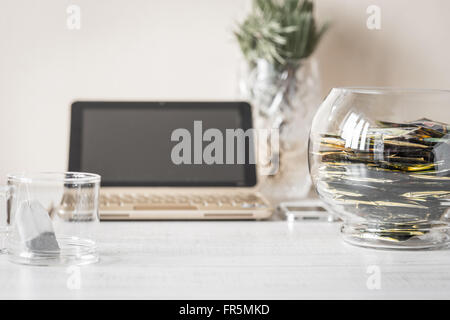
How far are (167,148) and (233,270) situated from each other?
0.46 meters

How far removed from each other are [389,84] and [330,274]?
0.78 meters

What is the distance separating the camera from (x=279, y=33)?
1108 mm

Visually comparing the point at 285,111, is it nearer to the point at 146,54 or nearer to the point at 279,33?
the point at 279,33

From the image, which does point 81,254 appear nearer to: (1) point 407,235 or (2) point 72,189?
(2) point 72,189

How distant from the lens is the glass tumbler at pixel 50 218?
2.01 ft

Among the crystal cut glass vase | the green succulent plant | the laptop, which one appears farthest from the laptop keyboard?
the green succulent plant

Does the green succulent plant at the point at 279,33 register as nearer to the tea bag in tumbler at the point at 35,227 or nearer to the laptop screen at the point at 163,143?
the laptop screen at the point at 163,143

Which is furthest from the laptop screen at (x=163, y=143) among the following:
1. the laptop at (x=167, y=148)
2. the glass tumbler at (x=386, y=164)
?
Result: the glass tumbler at (x=386, y=164)

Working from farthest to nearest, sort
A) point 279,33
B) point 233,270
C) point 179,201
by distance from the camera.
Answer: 1. point 279,33
2. point 179,201
3. point 233,270

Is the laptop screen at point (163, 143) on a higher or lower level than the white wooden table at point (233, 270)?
higher

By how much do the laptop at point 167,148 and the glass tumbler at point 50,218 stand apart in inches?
11.9

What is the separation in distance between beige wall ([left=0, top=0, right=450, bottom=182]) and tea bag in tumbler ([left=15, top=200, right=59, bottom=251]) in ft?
2.14

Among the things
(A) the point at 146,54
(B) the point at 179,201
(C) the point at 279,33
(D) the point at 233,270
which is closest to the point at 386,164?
(D) the point at 233,270
